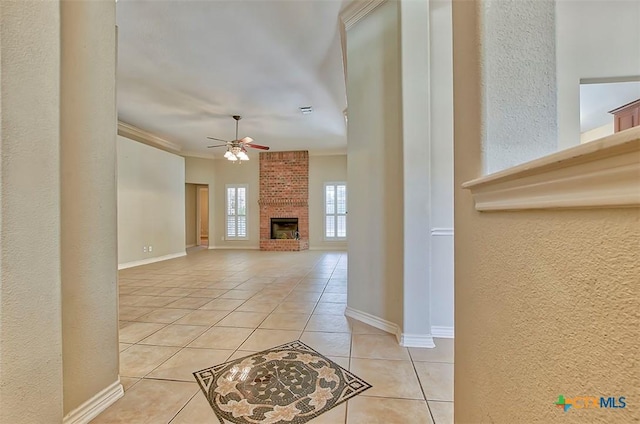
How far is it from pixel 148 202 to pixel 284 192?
143 inches

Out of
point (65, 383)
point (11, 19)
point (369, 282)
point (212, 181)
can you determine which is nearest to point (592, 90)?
point (369, 282)

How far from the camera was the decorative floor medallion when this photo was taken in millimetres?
1331

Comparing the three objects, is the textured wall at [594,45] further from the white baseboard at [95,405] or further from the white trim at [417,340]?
the white baseboard at [95,405]

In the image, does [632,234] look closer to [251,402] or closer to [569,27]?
[251,402]

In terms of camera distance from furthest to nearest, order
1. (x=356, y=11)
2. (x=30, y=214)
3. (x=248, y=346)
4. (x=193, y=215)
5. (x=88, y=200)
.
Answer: (x=193, y=215)
(x=356, y=11)
(x=248, y=346)
(x=88, y=200)
(x=30, y=214)

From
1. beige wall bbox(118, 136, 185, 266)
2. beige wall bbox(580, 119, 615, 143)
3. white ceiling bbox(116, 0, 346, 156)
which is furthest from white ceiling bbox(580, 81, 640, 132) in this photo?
beige wall bbox(118, 136, 185, 266)

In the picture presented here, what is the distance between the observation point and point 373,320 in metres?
2.40

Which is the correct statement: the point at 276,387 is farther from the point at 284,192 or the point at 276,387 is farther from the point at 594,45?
the point at 284,192

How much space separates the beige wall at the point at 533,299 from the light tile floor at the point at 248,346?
0.50 meters

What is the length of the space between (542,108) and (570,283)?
1.81 feet

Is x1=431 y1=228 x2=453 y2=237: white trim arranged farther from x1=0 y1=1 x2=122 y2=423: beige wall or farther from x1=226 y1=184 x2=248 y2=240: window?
x1=226 y1=184 x2=248 y2=240: window

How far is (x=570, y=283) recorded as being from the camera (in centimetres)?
49

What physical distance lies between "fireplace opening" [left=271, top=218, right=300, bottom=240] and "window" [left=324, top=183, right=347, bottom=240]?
3.27 ft

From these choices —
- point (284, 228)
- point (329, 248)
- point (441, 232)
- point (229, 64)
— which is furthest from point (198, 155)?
point (441, 232)
